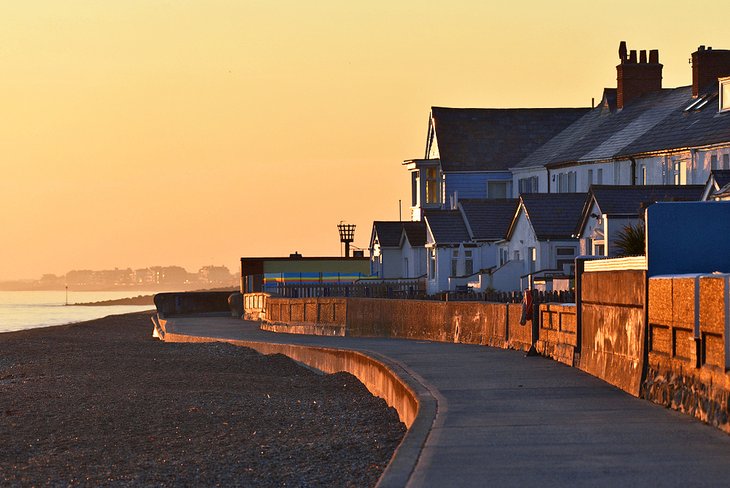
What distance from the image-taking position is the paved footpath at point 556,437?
429 inches

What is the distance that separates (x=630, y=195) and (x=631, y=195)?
0.04 meters

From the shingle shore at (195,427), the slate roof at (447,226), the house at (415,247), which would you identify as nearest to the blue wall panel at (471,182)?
the house at (415,247)

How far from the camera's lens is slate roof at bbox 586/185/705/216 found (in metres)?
45.1

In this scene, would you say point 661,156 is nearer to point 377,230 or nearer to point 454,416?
point 377,230

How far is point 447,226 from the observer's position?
61.7 metres

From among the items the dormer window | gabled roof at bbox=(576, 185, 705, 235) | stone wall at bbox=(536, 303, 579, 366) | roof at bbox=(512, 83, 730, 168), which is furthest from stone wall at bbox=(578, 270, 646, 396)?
the dormer window

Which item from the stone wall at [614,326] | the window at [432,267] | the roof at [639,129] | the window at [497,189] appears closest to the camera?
the stone wall at [614,326]

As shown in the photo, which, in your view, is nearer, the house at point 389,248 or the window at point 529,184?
the window at point 529,184

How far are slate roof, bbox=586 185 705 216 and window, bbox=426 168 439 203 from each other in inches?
997

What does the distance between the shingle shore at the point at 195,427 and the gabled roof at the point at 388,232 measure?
125ft

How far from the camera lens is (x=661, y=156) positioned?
53969 mm

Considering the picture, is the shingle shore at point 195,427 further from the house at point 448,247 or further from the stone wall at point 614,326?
the house at point 448,247

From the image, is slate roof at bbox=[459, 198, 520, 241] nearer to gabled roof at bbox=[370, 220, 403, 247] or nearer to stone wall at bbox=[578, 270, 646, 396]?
gabled roof at bbox=[370, 220, 403, 247]

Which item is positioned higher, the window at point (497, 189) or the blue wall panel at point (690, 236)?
the window at point (497, 189)
